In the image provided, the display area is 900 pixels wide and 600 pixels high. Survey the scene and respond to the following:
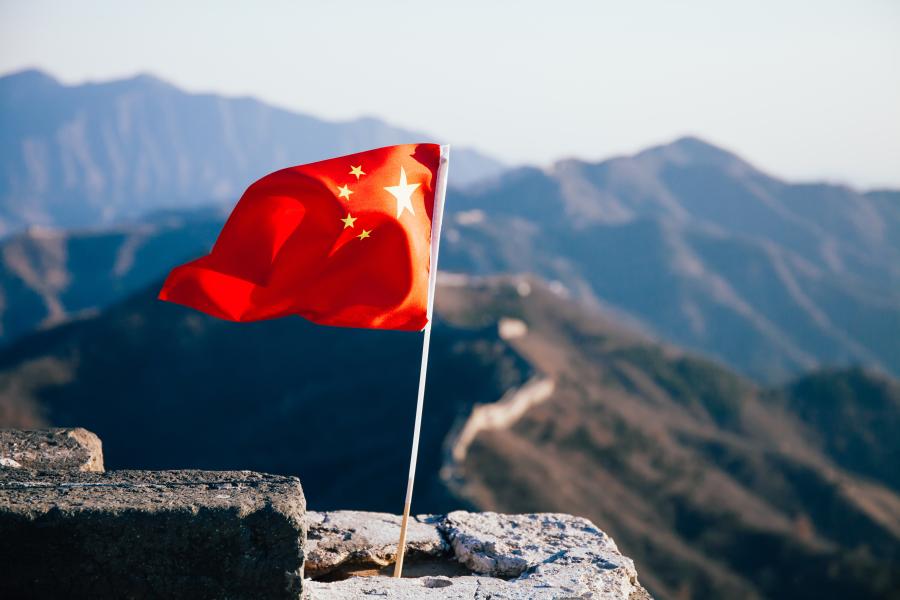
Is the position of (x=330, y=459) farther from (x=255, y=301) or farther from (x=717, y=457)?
(x=255, y=301)

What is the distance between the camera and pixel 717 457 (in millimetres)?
72625

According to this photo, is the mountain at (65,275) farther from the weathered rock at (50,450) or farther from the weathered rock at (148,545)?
the weathered rock at (148,545)

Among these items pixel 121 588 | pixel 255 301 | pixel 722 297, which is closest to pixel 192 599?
pixel 121 588

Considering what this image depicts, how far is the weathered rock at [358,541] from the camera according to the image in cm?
667

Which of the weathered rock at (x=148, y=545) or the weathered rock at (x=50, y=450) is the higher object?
the weathered rock at (x=148, y=545)

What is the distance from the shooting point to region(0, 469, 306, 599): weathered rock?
468 centimetres

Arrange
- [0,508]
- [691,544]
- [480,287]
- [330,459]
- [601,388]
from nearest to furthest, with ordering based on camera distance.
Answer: [0,508] → [691,544] → [330,459] → [601,388] → [480,287]

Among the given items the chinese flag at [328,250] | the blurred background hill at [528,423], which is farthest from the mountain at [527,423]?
the chinese flag at [328,250]

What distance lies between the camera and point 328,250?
6648mm

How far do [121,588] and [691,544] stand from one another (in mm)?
57103

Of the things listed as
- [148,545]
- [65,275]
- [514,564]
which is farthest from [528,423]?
[65,275]

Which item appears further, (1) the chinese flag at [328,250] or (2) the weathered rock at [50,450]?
(1) the chinese flag at [328,250]

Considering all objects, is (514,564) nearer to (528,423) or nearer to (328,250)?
(328,250)

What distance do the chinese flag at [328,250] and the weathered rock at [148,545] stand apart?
6.35 feet
